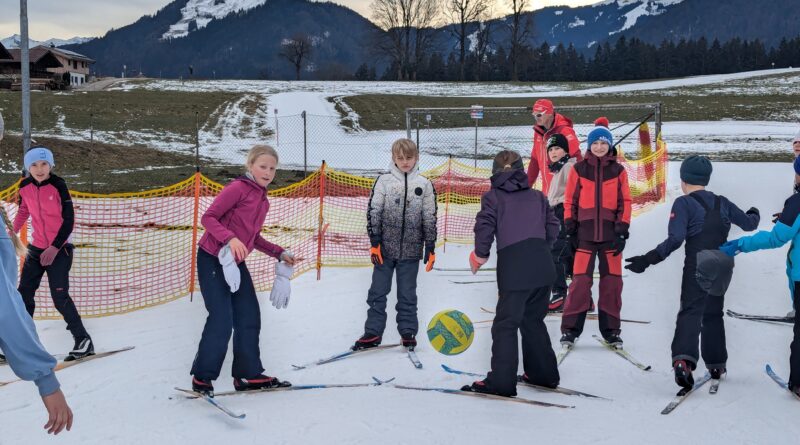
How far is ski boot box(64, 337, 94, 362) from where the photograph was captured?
5.85 m

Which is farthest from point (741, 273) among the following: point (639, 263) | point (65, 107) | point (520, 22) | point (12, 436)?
point (520, 22)

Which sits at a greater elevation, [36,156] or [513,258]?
[36,156]

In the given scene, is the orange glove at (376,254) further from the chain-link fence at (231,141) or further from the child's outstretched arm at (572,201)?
the chain-link fence at (231,141)

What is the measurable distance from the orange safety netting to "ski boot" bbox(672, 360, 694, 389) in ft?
16.1

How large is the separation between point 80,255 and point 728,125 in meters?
35.1

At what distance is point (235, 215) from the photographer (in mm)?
4926

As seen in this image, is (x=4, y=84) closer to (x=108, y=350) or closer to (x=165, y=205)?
(x=165, y=205)

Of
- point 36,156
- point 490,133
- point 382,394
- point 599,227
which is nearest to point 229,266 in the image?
point 382,394

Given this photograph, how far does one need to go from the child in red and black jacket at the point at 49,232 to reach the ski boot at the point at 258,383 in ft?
5.61

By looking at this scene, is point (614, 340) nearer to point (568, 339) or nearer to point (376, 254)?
point (568, 339)

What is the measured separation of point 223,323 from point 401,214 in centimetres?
191

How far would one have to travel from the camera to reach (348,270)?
9.72 m

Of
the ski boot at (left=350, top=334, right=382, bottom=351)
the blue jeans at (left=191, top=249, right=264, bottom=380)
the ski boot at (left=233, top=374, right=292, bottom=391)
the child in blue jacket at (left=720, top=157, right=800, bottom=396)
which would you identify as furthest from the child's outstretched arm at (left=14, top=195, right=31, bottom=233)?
the child in blue jacket at (left=720, top=157, right=800, bottom=396)

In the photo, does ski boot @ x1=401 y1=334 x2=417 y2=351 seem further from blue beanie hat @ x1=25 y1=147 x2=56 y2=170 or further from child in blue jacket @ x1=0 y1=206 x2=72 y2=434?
child in blue jacket @ x1=0 y1=206 x2=72 y2=434
